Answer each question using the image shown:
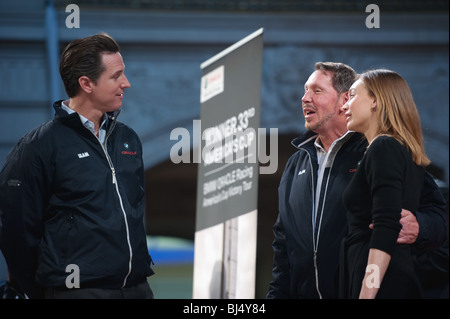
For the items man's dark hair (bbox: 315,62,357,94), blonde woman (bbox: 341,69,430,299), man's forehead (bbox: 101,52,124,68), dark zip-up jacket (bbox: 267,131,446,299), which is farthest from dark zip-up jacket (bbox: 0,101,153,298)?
man's dark hair (bbox: 315,62,357,94)

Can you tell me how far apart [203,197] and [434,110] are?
4471mm

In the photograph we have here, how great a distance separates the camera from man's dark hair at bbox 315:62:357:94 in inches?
107

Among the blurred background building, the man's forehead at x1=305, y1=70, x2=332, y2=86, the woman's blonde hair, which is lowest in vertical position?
the woman's blonde hair

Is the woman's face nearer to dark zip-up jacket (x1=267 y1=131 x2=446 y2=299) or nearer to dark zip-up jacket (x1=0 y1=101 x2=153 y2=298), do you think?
dark zip-up jacket (x1=267 y1=131 x2=446 y2=299)

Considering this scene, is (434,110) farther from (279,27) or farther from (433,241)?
(433,241)

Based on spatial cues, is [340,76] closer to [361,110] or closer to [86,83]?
[361,110]

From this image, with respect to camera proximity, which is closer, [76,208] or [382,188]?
[382,188]

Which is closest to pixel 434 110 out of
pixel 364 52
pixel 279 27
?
pixel 364 52

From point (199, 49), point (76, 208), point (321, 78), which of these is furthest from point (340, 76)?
point (199, 49)

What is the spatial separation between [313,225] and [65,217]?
2.81 ft

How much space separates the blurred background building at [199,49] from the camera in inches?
310

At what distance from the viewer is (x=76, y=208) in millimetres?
2367

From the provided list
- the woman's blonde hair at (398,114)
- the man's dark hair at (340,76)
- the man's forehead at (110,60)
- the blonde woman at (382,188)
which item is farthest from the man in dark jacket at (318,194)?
the man's forehead at (110,60)

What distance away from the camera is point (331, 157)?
2.66 metres
